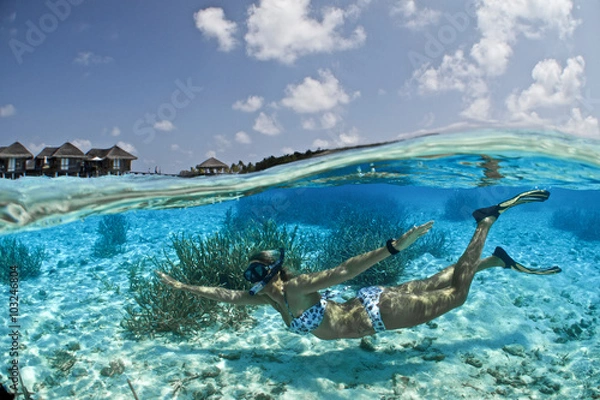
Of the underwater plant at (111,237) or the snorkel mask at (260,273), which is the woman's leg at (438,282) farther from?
the underwater plant at (111,237)

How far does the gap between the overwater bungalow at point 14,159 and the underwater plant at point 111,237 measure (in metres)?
3.98

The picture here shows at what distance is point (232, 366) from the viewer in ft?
21.1

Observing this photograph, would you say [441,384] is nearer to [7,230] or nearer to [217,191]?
[217,191]

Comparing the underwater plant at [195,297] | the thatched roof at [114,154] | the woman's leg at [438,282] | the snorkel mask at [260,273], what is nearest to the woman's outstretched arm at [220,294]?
the snorkel mask at [260,273]

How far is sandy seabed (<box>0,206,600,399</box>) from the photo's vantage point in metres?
5.90

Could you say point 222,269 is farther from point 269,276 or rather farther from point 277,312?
point 269,276

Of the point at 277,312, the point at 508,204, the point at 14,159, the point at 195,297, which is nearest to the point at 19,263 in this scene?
the point at 14,159

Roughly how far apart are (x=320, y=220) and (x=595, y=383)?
15.8 metres

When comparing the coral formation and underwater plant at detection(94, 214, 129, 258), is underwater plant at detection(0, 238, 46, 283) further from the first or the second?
the coral formation

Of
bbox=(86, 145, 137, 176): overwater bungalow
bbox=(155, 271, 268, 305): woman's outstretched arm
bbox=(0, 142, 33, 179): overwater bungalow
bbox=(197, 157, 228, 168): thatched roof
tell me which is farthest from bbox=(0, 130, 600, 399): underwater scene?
bbox=(86, 145, 137, 176): overwater bungalow

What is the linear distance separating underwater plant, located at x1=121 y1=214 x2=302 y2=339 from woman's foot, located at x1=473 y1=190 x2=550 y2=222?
4.52m

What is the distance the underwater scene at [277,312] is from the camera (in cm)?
609

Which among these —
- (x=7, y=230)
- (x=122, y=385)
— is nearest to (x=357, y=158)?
(x=122, y=385)

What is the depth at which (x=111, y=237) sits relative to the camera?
16.2m
